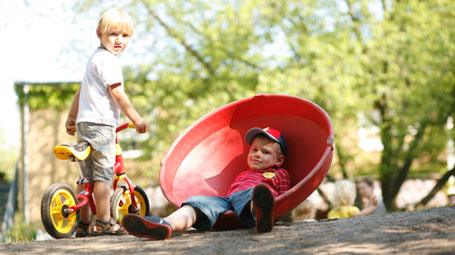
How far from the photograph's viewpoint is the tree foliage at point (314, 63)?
10703mm

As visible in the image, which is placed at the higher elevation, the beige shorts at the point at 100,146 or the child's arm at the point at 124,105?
the child's arm at the point at 124,105

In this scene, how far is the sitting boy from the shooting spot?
10.0 feet

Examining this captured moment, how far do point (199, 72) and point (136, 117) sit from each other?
8281mm

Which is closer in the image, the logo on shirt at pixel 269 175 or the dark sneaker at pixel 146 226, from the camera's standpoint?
the dark sneaker at pixel 146 226


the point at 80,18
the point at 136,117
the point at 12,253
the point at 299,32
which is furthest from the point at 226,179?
the point at 80,18

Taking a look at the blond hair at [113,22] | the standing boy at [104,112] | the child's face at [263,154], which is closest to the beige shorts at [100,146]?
the standing boy at [104,112]

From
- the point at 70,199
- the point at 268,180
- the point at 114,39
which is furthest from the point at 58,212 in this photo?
the point at 268,180

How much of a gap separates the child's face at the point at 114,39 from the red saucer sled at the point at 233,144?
0.91 meters

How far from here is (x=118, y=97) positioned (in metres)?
3.63

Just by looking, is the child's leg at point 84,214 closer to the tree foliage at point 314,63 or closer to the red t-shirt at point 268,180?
the red t-shirt at point 268,180

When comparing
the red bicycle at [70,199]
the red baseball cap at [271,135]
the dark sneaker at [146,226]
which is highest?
the red baseball cap at [271,135]

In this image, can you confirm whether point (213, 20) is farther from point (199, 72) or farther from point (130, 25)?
point (130, 25)

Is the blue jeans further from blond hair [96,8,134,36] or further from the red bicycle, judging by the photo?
blond hair [96,8,134,36]

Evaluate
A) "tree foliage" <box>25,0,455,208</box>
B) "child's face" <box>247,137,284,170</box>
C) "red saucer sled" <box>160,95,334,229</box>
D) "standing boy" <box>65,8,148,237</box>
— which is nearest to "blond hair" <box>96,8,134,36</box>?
"standing boy" <box>65,8,148,237</box>
